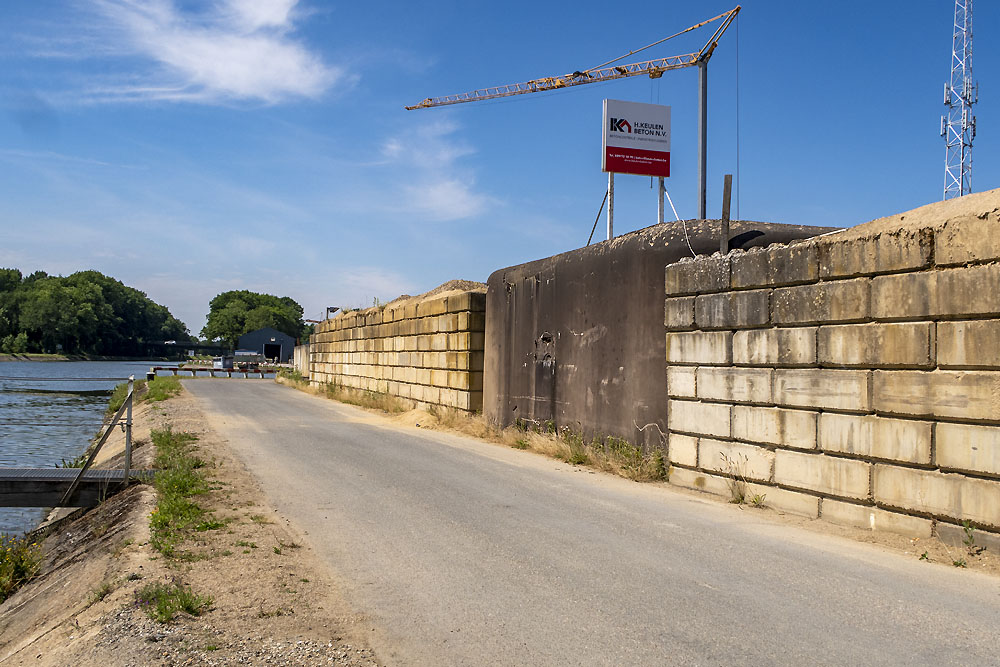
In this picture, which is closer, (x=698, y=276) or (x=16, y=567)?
(x=16, y=567)

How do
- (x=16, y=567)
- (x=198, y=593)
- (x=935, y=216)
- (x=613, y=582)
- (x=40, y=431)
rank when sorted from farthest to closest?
(x=40, y=431), (x=16, y=567), (x=935, y=216), (x=613, y=582), (x=198, y=593)

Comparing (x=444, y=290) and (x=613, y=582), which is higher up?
(x=444, y=290)

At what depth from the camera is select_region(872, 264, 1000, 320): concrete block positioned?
620cm

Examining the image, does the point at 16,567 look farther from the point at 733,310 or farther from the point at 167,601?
the point at 733,310

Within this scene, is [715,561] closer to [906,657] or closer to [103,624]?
[906,657]

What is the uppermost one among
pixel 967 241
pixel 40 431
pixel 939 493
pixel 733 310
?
pixel 967 241

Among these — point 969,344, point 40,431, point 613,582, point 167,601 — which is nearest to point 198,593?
point 167,601

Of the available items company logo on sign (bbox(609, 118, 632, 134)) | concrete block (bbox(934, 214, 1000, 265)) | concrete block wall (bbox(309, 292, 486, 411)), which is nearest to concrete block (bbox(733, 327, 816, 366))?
concrete block (bbox(934, 214, 1000, 265))

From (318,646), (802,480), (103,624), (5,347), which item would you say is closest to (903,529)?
(802,480)

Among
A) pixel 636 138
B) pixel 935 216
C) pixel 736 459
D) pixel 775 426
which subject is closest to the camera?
pixel 935 216

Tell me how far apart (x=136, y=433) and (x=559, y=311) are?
37.8 ft

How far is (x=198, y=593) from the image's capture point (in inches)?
206

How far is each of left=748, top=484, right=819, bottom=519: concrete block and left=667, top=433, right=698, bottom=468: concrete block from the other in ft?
3.57

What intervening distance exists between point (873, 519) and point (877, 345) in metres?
1.67
